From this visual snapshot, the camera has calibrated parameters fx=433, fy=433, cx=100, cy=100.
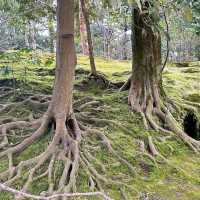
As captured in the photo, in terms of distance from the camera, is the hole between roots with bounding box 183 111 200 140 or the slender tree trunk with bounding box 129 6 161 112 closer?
the slender tree trunk with bounding box 129 6 161 112

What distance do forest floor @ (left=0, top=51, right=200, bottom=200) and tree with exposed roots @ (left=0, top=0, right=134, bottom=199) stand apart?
96 millimetres

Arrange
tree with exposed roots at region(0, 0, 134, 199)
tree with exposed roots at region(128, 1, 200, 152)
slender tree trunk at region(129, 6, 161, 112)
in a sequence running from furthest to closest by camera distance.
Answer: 1. slender tree trunk at region(129, 6, 161, 112)
2. tree with exposed roots at region(128, 1, 200, 152)
3. tree with exposed roots at region(0, 0, 134, 199)

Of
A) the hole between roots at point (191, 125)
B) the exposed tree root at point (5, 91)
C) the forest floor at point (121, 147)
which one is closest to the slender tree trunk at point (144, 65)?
the forest floor at point (121, 147)

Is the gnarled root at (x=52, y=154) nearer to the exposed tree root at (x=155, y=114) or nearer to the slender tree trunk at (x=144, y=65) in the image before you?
the exposed tree root at (x=155, y=114)

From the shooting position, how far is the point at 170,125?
8.61 m

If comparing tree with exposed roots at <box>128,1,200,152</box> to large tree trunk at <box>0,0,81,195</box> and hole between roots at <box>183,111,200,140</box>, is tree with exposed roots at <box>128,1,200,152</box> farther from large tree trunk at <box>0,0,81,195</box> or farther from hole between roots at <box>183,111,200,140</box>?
large tree trunk at <box>0,0,81,195</box>

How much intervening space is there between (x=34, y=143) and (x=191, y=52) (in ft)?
96.6

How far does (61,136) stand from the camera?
22.8ft

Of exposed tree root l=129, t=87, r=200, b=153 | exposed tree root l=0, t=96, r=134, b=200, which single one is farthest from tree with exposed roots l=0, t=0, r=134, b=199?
exposed tree root l=129, t=87, r=200, b=153

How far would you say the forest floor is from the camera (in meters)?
6.48

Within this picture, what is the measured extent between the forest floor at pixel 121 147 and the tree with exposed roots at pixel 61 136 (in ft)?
0.32

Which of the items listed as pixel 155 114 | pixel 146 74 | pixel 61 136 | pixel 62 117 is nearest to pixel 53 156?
pixel 61 136

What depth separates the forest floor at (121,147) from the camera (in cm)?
648

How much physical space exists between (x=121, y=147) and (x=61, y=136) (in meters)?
1.17
